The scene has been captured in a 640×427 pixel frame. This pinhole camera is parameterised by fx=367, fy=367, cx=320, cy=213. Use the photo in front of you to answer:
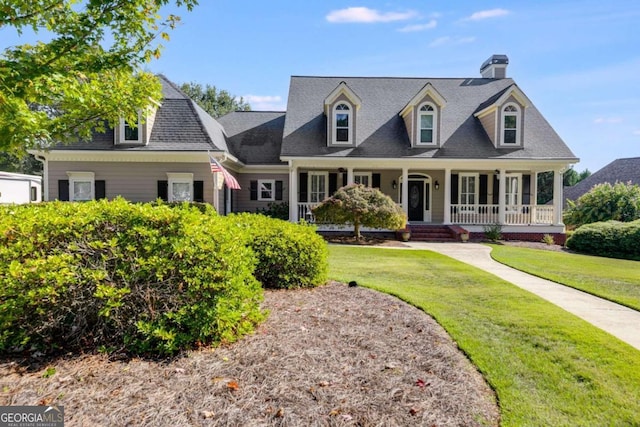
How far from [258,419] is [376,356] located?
148 centimetres

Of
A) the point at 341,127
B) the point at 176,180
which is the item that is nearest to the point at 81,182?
the point at 176,180

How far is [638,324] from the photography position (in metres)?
5.11

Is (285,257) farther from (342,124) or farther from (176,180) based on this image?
(342,124)

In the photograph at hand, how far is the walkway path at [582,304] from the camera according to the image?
487 centimetres

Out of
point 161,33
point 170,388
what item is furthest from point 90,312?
point 161,33

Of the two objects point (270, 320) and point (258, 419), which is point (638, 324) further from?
point (258, 419)

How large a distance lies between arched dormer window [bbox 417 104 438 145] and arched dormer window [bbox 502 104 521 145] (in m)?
3.31

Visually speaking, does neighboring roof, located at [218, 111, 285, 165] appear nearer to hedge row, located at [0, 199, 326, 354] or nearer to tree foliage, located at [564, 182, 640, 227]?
hedge row, located at [0, 199, 326, 354]

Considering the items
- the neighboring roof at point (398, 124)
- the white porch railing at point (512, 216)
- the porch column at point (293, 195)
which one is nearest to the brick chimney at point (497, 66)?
the neighboring roof at point (398, 124)

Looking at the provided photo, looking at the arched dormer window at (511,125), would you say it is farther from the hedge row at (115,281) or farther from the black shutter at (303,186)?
the hedge row at (115,281)

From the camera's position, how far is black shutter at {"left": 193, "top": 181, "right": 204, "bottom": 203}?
16.4 metres

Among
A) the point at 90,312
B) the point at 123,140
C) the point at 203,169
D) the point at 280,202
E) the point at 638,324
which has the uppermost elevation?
the point at 123,140

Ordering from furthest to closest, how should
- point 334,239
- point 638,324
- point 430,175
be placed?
point 430,175 → point 334,239 → point 638,324

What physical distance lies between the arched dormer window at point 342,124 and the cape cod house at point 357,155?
0.05 meters
